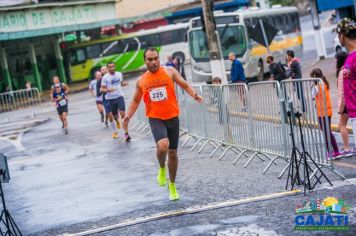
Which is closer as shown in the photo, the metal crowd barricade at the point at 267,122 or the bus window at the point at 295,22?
the metal crowd barricade at the point at 267,122

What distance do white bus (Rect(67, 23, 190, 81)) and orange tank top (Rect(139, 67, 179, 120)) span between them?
42224mm

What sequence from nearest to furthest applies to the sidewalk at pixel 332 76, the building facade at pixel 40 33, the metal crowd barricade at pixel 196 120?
the metal crowd barricade at pixel 196 120 < the sidewalk at pixel 332 76 < the building facade at pixel 40 33

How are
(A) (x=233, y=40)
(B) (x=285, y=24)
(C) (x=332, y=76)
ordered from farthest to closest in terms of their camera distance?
(B) (x=285, y=24), (A) (x=233, y=40), (C) (x=332, y=76)

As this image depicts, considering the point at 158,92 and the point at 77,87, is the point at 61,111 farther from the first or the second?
the point at 77,87

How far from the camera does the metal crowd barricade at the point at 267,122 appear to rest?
1085 cm

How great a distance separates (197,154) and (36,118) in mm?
18247

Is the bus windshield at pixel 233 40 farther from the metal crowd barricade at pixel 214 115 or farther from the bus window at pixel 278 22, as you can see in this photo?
the metal crowd barricade at pixel 214 115

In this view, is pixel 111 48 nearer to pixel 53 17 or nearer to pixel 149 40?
pixel 149 40

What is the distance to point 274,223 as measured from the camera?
24.0 feet

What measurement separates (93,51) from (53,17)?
5.64 metres

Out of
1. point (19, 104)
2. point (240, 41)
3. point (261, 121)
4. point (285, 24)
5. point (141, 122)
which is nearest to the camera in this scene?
point (261, 121)

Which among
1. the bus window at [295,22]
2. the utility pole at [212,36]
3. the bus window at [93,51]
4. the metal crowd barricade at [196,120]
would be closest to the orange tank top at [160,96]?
the metal crowd barricade at [196,120]

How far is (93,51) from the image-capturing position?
51844mm

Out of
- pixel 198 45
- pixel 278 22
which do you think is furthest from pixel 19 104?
pixel 278 22
